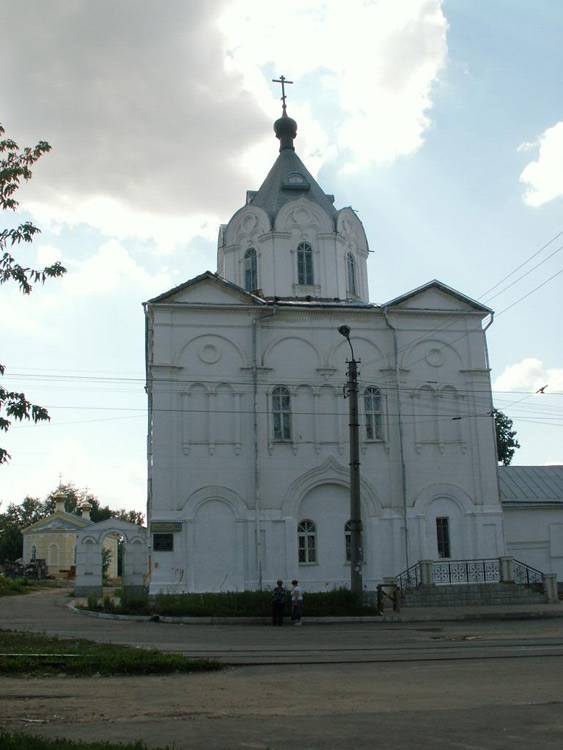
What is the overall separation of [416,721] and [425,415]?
70.1 ft

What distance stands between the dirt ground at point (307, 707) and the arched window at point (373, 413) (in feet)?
55.3

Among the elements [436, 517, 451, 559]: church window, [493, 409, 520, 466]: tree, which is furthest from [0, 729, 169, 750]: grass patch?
[493, 409, 520, 466]: tree

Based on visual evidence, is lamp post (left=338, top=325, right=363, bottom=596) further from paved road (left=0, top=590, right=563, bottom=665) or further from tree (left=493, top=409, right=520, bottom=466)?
tree (left=493, top=409, right=520, bottom=466)

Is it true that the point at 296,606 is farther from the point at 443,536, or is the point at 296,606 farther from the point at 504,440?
the point at 504,440

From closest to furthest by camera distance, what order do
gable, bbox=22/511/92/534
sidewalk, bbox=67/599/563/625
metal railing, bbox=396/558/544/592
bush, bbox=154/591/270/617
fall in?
sidewalk, bbox=67/599/563/625 < bush, bbox=154/591/270/617 < metal railing, bbox=396/558/544/592 < gable, bbox=22/511/92/534

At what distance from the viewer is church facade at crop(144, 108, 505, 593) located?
26.4 meters

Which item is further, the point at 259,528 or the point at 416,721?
the point at 259,528

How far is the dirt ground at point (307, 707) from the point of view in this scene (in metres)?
7.07

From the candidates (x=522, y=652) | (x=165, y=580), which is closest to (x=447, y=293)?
(x=165, y=580)

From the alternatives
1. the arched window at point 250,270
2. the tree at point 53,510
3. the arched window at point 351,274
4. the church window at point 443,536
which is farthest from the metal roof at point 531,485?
Result: the tree at point 53,510

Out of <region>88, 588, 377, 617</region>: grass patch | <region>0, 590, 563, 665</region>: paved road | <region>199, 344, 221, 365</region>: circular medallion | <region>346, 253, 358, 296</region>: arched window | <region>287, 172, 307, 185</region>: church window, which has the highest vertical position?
<region>287, 172, 307, 185</region>: church window

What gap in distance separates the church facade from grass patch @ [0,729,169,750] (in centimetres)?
1937

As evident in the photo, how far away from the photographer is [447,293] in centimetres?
2984

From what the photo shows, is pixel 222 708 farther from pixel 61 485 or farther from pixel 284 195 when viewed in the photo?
A: pixel 61 485
